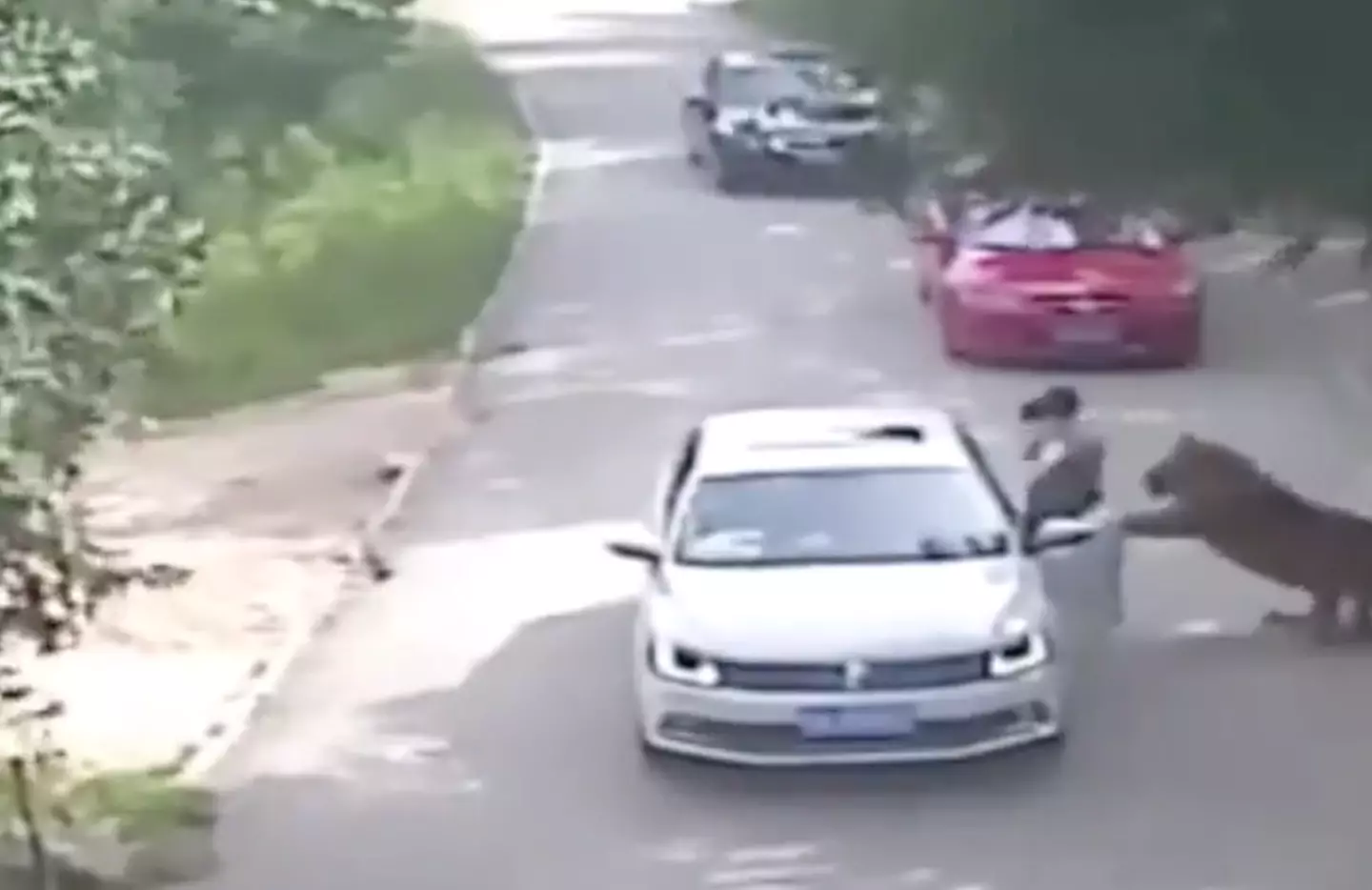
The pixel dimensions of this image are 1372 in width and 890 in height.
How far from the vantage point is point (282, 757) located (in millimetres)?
13492

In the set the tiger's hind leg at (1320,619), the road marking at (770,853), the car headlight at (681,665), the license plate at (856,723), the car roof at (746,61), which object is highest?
the car headlight at (681,665)

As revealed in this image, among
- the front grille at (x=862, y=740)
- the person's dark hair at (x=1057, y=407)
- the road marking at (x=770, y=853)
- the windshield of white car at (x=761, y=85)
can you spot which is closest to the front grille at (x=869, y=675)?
the front grille at (x=862, y=740)

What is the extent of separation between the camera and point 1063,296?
75.8 feet

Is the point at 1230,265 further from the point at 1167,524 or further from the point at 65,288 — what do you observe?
the point at 65,288

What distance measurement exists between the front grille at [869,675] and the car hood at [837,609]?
4 cm

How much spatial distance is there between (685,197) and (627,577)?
1887 cm

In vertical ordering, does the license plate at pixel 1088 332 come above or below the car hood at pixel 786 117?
above

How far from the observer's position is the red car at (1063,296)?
23.1m

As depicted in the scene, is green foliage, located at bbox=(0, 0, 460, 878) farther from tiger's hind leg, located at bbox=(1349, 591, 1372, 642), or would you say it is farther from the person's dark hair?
tiger's hind leg, located at bbox=(1349, 591, 1372, 642)

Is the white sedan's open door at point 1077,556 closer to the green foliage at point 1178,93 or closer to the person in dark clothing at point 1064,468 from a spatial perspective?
the person in dark clothing at point 1064,468

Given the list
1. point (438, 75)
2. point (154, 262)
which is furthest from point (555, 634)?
point (438, 75)

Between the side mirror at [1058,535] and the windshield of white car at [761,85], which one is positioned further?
the windshield of white car at [761,85]

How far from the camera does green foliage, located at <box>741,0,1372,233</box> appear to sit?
945cm

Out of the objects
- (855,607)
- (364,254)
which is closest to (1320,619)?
(855,607)
